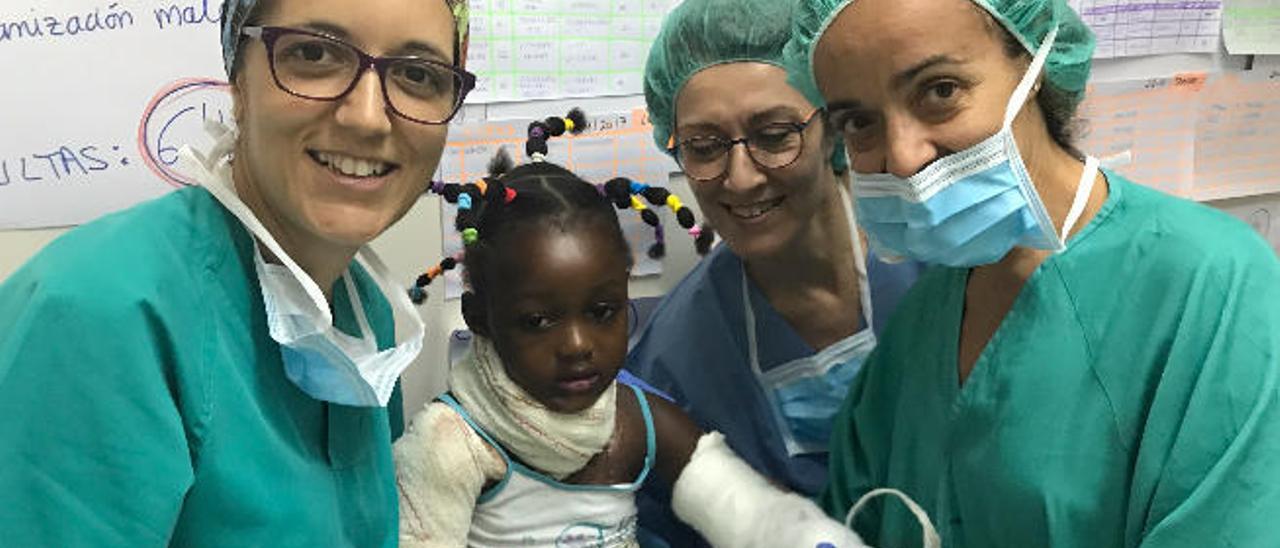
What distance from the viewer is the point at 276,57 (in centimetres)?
86

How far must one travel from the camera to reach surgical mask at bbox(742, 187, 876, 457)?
5.04 ft

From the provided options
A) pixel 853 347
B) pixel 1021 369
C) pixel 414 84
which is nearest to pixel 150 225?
pixel 414 84

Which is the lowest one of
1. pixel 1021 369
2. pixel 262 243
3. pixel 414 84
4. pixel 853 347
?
pixel 853 347

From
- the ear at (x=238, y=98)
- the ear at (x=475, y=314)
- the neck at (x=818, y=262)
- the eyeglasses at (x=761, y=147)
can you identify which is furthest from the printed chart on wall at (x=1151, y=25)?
the ear at (x=238, y=98)

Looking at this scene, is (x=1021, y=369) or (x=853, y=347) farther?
(x=853, y=347)

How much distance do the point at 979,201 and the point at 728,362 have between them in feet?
2.00

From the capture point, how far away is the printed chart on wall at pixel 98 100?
52.6 inches

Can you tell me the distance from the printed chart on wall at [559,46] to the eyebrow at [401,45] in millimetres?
675

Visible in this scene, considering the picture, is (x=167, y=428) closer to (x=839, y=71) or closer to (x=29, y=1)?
(x=839, y=71)

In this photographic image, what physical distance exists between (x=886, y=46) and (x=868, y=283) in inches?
25.7

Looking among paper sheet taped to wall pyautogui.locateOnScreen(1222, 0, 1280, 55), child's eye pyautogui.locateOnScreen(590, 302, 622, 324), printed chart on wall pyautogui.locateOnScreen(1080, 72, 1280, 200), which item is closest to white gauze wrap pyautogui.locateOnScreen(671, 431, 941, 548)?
child's eye pyautogui.locateOnScreen(590, 302, 622, 324)

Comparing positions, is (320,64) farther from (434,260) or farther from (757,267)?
(757,267)

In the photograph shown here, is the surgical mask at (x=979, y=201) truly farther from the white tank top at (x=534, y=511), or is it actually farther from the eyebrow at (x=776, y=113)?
the white tank top at (x=534, y=511)

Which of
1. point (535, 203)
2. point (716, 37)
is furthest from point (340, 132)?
point (716, 37)
